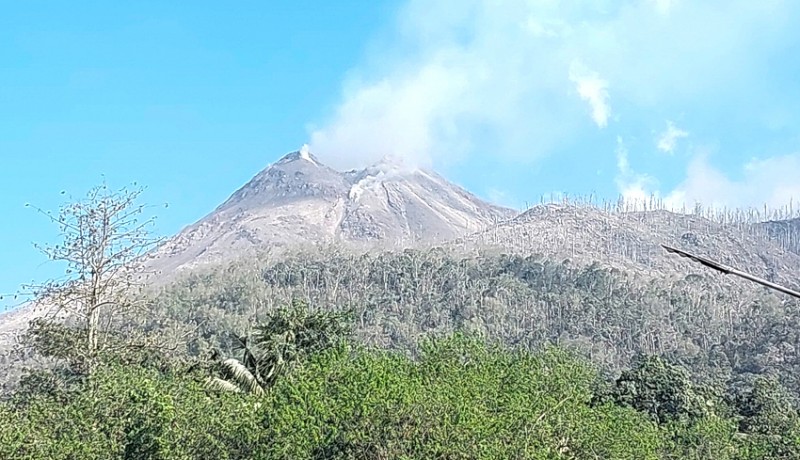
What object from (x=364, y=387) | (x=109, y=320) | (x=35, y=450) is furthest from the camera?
(x=109, y=320)

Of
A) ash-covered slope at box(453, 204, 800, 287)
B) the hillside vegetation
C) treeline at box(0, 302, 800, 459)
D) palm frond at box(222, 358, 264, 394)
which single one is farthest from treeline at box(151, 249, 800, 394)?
treeline at box(0, 302, 800, 459)

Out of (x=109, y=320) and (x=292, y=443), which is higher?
(x=109, y=320)

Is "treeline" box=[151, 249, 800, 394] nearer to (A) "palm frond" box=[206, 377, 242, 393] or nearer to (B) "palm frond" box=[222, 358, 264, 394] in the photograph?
(B) "palm frond" box=[222, 358, 264, 394]

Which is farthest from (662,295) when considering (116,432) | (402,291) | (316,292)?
(116,432)

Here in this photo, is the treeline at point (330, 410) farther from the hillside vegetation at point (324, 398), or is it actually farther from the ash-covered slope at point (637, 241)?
the ash-covered slope at point (637, 241)

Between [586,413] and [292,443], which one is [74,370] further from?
[586,413]

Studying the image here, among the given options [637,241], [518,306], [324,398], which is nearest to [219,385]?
[324,398]

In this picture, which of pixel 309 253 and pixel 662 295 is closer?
pixel 662 295

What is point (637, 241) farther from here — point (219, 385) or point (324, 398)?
point (324, 398)

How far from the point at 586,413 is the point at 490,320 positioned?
7685 cm

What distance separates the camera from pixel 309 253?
414 ft

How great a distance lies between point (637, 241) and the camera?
180375 mm

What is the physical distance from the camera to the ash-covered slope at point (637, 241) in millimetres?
167413

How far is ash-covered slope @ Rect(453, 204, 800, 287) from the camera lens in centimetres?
16741
